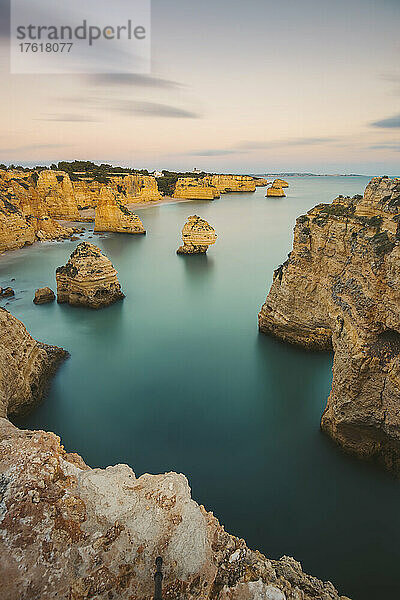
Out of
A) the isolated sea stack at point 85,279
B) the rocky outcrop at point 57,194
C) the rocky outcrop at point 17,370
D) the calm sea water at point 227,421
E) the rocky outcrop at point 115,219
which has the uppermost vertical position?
the rocky outcrop at point 57,194

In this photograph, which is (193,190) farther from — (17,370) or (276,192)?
(17,370)

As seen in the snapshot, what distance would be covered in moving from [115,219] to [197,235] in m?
13.3

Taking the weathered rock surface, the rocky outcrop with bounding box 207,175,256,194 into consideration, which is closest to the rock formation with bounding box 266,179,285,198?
the rocky outcrop with bounding box 207,175,256,194

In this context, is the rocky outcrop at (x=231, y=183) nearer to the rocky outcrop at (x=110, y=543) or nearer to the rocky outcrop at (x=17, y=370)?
the rocky outcrop at (x=17, y=370)

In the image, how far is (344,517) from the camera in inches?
258

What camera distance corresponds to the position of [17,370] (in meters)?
8.66

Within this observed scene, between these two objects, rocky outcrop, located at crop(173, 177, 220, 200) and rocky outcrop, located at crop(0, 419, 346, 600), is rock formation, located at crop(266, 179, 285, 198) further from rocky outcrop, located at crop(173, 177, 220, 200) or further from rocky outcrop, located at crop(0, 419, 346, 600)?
rocky outcrop, located at crop(0, 419, 346, 600)

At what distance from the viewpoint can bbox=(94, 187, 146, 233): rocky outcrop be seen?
3684 cm

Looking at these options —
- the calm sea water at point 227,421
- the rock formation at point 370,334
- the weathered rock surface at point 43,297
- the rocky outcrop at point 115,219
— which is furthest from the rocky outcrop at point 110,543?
the rocky outcrop at point 115,219

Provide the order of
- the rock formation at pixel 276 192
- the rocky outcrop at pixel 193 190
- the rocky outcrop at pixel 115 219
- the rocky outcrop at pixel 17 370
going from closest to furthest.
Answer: the rocky outcrop at pixel 17 370
the rocky outcrop at pixel 115 219
the rocky outcrop at pixel 193 190
the rock formation at pixel 276 192

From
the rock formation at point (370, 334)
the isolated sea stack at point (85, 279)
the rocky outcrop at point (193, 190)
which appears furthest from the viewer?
the rocky outcrop at point (193, 190)

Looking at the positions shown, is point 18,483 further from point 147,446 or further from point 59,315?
point 59,315

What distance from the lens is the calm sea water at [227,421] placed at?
20.6 ft

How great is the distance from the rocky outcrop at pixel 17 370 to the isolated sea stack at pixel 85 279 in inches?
248
